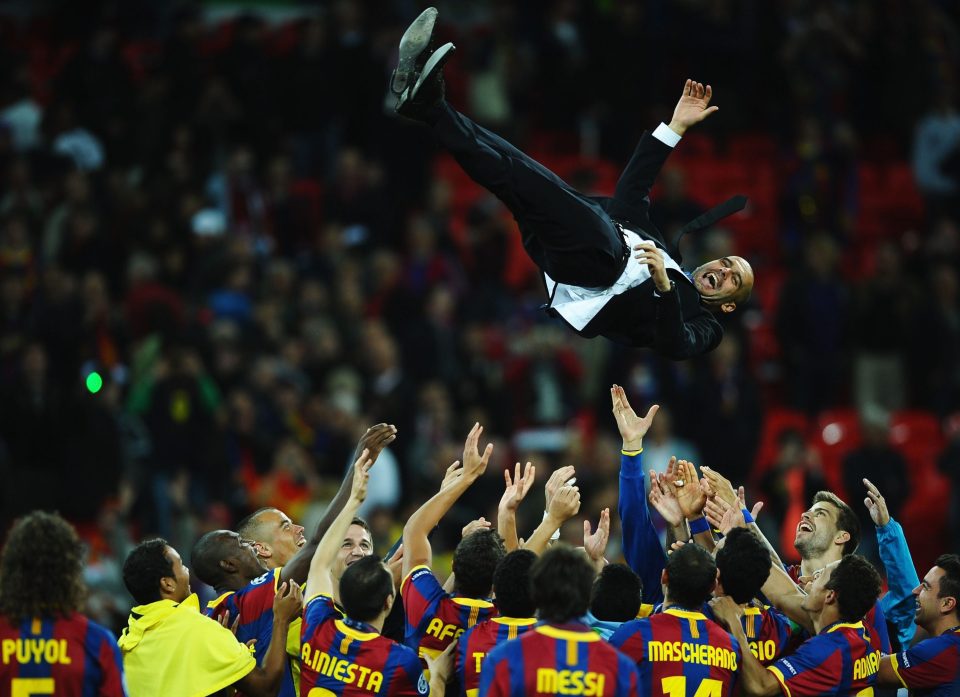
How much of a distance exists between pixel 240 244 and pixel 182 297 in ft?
2.43

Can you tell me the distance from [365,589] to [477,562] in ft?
1.98

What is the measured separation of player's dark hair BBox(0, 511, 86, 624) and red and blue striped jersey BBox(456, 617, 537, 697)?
5.55ft

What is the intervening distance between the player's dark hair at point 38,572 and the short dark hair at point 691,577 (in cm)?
248

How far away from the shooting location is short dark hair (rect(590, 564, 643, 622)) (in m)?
6.91

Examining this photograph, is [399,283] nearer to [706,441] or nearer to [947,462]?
[706,441]

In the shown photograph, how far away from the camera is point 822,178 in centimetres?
1686

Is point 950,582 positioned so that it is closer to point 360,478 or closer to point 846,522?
point 846,522

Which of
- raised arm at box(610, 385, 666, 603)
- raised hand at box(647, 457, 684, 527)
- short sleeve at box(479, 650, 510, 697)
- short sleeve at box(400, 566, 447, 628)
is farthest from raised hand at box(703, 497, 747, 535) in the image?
short sleeve at box(479, 650, 510, 697)

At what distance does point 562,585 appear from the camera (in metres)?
5.90

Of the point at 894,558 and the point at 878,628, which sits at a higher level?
the point at 894,558

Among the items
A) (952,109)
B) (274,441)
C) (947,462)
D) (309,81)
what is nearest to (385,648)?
(274,441)

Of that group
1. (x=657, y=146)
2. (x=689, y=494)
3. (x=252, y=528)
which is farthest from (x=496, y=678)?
(x=657, y=146)

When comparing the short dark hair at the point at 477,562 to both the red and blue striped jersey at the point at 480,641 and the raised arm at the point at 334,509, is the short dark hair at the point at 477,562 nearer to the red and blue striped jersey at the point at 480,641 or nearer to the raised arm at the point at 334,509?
the red and blue striped jersey at the point at 480,641

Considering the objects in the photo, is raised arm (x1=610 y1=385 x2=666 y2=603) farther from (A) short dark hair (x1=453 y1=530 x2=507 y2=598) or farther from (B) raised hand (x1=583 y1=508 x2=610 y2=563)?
(A) short dark hair (x1=453 y1=530 x2=507 y2=598)
